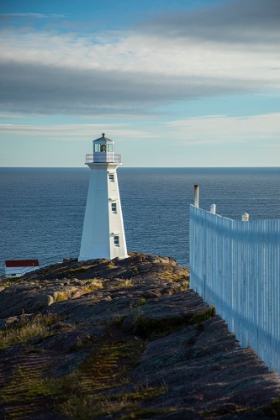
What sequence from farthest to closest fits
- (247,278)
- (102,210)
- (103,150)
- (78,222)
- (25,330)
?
(78,222) → (103,150) → (102,210) → (25,330) → (247,278)

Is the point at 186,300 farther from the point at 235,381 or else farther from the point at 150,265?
the point at 150,265

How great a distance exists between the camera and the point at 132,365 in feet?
28.0

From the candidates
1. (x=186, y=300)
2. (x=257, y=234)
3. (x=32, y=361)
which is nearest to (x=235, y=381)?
(x=257, y=234)

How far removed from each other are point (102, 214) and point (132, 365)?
91.5 ft

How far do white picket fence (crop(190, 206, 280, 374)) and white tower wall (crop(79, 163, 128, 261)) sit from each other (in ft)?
83.6

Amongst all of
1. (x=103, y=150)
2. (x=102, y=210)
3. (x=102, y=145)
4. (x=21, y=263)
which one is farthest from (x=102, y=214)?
(x=21, y=263)

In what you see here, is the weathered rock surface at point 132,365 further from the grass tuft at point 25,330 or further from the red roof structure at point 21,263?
the red roof structure at point 21,263

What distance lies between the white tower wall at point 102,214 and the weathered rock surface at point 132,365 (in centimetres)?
2257

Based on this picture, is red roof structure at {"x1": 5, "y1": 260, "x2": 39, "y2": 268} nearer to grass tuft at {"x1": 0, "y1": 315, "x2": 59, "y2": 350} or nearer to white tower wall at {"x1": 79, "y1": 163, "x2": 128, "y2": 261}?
white tower wall at {"x1": 79, "y1": 163, "x2": 128, "y2": 261}

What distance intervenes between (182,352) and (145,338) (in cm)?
172

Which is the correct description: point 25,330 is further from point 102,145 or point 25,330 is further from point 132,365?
point 102,145

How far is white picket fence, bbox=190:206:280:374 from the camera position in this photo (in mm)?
6883

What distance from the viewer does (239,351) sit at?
7.77 meters

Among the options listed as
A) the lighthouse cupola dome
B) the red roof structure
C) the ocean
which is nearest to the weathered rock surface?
the lighthouse cupola dome
